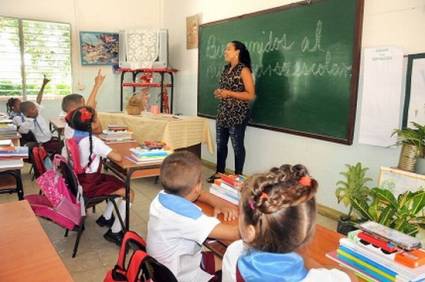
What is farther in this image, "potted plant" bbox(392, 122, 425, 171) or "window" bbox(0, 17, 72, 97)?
"window" bbox(0, 17, 72, 97)

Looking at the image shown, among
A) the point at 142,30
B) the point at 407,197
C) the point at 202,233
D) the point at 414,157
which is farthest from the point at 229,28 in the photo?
the point at 202,233

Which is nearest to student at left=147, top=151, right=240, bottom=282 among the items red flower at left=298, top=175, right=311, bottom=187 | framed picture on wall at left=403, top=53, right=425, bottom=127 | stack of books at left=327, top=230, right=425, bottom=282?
stack of books at left=327, top=230, right=425, bottom=282

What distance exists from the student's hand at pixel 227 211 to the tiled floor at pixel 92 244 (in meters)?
1.06

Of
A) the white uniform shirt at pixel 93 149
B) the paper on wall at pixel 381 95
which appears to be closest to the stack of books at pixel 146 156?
the white uniform shirt at pixel 93 149

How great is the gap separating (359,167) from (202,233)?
6.23 feet

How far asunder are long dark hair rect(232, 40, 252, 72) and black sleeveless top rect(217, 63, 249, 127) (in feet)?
0.23

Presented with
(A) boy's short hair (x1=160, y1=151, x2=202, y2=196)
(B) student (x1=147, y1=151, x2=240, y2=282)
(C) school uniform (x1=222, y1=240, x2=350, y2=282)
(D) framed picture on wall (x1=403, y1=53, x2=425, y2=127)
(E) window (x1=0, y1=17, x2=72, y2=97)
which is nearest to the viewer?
(C) school uniform (x1=222, y1=240, x2=350, y2=282)

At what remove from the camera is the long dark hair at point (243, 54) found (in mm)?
3887

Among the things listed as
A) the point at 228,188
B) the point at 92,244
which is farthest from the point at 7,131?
the point at 228,188

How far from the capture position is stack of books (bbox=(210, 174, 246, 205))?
70.5 inches

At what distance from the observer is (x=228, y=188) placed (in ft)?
6.00

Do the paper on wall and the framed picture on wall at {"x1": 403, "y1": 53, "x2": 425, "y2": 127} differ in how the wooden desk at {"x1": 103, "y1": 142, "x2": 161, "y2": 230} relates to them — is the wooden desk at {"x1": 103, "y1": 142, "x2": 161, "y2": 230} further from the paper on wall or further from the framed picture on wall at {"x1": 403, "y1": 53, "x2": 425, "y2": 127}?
the framed picture on wall at {"x1": 403, "y1": 53, "x2": 425, "y2": 127}

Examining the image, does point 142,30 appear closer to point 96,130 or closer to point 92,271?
point 96,130

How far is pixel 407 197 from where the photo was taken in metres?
1.89
